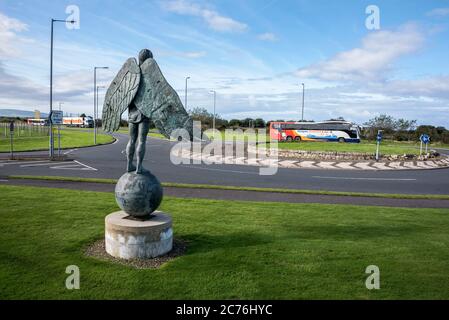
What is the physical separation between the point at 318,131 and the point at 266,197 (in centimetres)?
3306

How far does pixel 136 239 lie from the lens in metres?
6.60

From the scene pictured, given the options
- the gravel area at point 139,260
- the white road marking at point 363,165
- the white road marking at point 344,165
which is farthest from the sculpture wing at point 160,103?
the white road marking at point 363,165

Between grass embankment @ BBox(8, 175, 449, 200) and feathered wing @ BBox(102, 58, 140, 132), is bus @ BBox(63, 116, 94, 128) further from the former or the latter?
feathered wing @ BBox(102, 58, 140, 132)

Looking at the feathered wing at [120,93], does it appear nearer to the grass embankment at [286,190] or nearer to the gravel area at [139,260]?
the gravel area at [139,260]

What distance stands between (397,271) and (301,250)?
67.0 inches

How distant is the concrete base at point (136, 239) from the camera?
6594 millimetres

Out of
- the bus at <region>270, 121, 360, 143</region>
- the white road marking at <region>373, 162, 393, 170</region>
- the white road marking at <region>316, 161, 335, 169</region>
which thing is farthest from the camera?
the bus at <region>270, 121, 360, 143</region>

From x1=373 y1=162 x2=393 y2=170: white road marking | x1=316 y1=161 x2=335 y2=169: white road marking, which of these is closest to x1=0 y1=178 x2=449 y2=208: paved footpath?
x1=316 y1=161 x2=335 y2=169: white road marking

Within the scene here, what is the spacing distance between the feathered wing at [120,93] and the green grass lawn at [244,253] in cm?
254

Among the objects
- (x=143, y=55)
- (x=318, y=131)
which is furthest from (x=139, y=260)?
(x=318, y=131)

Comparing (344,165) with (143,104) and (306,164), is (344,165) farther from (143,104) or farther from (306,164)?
(143,104)

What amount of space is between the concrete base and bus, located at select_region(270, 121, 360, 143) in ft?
127

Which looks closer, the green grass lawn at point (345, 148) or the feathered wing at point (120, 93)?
the feathered wing at point (120, 93)

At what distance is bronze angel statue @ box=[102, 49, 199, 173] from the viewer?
6.11 m
